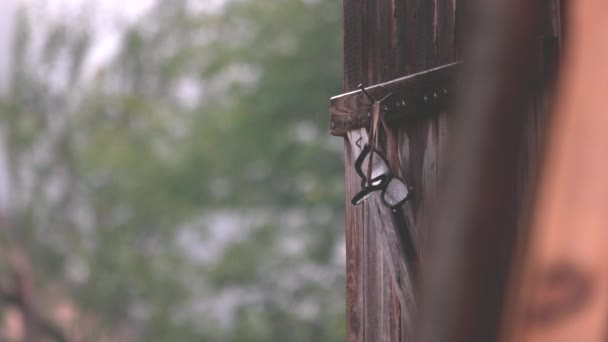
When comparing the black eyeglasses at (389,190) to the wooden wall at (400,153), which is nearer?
the wooden wall at (400,153)

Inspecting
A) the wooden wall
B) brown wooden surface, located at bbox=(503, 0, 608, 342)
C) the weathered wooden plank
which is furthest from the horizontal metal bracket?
the weathered wooden plank

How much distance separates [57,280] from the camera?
56.2 ft

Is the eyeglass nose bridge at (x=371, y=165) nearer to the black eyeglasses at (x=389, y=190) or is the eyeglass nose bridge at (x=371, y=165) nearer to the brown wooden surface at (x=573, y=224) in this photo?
the black eyeglasses at (x=389, y=190)

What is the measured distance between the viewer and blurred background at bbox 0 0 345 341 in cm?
1524

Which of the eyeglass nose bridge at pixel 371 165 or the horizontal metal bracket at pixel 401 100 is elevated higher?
the horizontal metal bracket at pixel 401 100

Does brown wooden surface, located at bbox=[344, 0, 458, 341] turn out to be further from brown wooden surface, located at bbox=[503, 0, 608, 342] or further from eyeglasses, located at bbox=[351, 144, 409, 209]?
brown wooden surface, located at bbox=[503, 0, 608, 342]

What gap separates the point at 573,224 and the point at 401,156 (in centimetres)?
169

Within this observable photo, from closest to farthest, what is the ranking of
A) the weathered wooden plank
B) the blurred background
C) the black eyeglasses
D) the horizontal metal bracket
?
the weathered wooden plank, the horizontal metal bracket, the black eyeglasses, the blurred background

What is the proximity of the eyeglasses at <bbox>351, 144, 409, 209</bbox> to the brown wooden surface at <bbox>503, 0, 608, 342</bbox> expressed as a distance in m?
1.50

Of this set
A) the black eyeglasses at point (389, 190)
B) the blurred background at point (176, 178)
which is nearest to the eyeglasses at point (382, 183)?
the black eyeglasses at point (389, 190)

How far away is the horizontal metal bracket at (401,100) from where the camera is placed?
239 cm

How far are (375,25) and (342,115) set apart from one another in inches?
11.9

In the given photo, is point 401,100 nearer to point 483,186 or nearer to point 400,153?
point 400,153

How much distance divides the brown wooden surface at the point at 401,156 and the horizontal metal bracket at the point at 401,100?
0.04 meters
